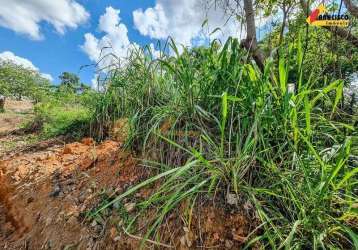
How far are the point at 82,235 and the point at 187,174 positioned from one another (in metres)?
0.65

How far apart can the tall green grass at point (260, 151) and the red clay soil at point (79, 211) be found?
Answer: 0.30 feet

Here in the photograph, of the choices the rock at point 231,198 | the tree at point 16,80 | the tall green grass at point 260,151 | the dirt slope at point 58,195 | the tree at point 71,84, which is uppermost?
the tree at point 16,80

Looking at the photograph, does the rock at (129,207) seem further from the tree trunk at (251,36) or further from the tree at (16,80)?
the tree at (16,80)

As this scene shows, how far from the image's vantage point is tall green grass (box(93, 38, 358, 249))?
3.37 ft

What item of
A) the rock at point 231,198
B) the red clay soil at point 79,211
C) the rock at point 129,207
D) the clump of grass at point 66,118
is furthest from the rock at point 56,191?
the rock at point 231,198

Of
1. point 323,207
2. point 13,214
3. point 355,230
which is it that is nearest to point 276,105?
point 323,207

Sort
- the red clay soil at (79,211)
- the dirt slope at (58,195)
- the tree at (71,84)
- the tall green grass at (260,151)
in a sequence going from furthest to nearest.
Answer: the tree at (71,84) → the dirt slope at (58,195) → the red clay soil at (79,211) → the tall green grass at (260,151)

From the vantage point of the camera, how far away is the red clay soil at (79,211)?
3.78ft

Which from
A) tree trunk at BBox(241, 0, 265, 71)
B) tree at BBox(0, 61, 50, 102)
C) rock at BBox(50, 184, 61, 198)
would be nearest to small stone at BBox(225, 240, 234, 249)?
rock at BBox(50, 184, 61, 198)

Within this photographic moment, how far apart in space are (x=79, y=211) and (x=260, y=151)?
3.46 feet

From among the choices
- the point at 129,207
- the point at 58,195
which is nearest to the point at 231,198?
the point at 129,207

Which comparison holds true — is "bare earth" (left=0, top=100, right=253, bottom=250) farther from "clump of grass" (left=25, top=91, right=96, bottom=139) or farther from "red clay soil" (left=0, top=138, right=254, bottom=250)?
"clump of grass" (left=25, top=91, right=96, bottom=139)

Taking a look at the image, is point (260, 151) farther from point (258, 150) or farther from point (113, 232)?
point (113, 232)

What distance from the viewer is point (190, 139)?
141cm
